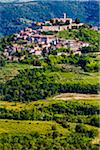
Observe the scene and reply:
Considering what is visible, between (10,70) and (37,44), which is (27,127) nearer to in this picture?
(10,70)

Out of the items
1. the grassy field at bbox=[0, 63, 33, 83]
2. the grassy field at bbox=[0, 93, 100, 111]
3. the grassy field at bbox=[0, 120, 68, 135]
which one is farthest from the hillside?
the grassy field at bbox=[0, 120, 68, 135]

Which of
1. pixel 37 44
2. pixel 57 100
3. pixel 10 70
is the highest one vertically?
pixel 37 44

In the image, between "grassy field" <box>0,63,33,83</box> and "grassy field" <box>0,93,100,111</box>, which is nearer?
"grassy field" <box>0,93,100,111</box>

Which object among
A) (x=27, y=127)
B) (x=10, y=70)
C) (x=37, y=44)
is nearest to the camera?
(x=27, y=127)

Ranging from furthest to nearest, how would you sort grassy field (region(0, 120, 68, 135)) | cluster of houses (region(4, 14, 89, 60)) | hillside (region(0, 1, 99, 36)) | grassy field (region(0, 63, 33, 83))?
hillside (region(0, 1, 99, 36))
cluster of houses (region(4, 14, 89, 60))
grassy field (region(0, 63, 33, 83))
grassy field (region(0, 120, 68, 135))

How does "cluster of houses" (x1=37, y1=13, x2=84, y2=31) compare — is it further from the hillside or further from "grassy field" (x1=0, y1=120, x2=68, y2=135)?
the hillside

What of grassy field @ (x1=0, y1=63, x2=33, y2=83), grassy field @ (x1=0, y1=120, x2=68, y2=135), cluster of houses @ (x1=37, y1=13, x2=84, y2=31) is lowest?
grassy field @ (x1=0, y1=120, x2=68, y2=135)

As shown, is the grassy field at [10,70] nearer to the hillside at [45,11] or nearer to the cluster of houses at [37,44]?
the cluster of houses at [37,44]

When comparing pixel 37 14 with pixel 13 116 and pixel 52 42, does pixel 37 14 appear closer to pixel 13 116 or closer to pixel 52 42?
pixel 52 42

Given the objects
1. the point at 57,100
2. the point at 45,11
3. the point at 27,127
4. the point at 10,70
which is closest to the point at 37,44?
the point at 10,70
